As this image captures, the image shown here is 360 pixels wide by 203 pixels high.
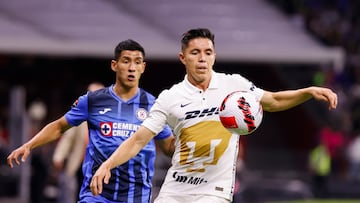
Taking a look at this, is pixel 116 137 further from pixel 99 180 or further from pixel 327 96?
pixel 327 96

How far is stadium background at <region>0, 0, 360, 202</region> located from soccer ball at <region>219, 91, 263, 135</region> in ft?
47.2

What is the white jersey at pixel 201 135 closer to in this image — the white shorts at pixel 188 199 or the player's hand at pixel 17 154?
the white shorts at pixel 188 199

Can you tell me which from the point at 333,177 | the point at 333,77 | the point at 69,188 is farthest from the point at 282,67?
the point at 69,188

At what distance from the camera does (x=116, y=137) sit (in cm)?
879

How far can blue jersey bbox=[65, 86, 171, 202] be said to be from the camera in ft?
28.8

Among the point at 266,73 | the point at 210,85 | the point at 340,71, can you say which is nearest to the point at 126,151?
the point at 210,85

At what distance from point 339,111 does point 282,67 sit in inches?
69.3

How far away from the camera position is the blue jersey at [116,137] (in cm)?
877

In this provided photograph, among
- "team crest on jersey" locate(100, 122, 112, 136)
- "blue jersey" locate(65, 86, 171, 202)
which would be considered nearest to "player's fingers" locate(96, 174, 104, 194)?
"blue jersey" locate(65, 86, 171, 202)

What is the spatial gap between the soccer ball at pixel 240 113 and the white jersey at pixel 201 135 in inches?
9.0

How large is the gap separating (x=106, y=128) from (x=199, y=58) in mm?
1300

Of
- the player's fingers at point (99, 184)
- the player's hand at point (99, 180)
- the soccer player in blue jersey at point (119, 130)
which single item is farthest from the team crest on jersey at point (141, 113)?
the player's fingers at point (99, 184)

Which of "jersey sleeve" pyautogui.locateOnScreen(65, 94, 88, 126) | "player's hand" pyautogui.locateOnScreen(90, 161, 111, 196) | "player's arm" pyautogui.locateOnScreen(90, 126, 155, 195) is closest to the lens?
"player's hand" pyautogui.locateOnScreen(90, 161, 111, 196)

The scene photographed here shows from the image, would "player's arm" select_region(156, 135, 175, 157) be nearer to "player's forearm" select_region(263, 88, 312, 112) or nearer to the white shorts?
the white shorts
